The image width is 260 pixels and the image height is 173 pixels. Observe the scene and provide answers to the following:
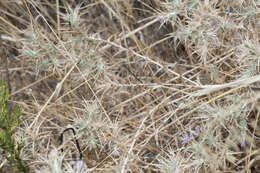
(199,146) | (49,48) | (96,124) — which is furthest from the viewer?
(49,48)

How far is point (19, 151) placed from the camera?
1.16 meters

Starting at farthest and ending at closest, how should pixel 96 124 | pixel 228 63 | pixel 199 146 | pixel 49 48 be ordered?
pixel 228 63 < pixel 49 48 < pixel 96 124 < pixel 199 146

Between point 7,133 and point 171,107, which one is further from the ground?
point 7,133

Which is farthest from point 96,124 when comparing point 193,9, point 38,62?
point 193,9

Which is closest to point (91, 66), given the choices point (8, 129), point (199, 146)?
point (8, 129)

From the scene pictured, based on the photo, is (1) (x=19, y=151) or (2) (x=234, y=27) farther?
(2) (x=234, y=27)

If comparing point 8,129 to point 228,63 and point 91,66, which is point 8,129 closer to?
point 91,66

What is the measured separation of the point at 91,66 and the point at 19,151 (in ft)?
1.37

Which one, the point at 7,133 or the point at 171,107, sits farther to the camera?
the point at 171,107

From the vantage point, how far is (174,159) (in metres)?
1.09

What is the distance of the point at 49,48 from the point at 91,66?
175 mm

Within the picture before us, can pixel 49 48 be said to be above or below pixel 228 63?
above

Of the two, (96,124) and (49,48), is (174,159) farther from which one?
(49,48)

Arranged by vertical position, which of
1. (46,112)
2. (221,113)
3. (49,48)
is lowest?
(46,112)
